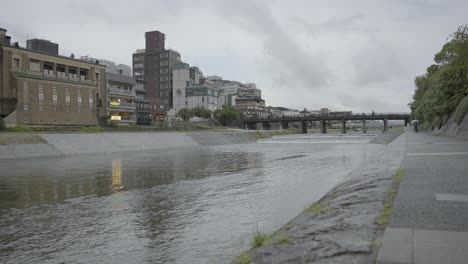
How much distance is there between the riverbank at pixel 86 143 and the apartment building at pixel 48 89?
21.5 metres

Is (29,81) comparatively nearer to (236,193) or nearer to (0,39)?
(0,39)

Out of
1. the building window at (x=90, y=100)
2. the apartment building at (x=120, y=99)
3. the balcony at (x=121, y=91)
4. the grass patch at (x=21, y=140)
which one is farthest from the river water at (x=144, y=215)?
the balcony at (x=121, y=91)

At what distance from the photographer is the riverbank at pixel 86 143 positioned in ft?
151

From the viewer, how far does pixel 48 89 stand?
253 feet

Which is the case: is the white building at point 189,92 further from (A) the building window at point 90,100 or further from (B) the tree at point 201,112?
(A) the building window at point 90,100

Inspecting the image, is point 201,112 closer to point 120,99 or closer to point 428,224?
point 120,99

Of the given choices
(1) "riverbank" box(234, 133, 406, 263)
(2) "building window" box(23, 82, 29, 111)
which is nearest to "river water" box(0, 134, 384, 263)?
(1) "riverbank" box(234, 133, 406, 263)

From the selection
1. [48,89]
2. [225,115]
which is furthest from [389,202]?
[225,115]

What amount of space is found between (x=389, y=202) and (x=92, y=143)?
177ft

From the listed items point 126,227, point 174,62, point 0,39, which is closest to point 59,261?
point 126,227

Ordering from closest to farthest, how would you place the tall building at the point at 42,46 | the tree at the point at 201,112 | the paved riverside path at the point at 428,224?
the paved riverside path at the point at 428,224 < the tall building at the point at 42,46 < the tree at the point at 201,112

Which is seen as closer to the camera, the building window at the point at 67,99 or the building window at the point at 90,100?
the building window at the point at 67,99

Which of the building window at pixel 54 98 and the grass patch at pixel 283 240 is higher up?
the building window at pixel 54 98

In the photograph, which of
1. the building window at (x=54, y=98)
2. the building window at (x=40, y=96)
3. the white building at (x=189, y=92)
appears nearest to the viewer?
the building window at (x=40, y=96)
